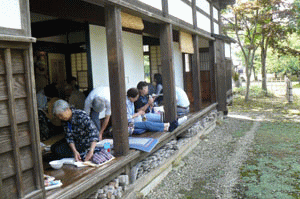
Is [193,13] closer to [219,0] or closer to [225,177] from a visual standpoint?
[219,0]

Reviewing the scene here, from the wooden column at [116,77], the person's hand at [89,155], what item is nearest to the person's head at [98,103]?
the wooden column at [116,77]

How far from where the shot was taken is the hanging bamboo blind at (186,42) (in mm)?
7811

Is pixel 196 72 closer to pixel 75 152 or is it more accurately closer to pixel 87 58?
pixel 87 58

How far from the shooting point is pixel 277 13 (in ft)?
54.7

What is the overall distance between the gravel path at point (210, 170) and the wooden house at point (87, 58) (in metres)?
1.10

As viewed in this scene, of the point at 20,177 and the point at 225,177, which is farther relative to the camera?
the point at 225,177

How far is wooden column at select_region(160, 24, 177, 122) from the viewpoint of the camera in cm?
638

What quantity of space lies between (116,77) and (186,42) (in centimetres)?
438

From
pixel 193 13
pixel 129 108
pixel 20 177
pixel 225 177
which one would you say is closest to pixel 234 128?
pixel 193 13

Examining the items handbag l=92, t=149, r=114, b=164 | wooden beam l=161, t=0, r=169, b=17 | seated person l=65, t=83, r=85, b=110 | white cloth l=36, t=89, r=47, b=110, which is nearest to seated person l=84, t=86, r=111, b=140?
seated person l=65, t=83, r=85, b=110

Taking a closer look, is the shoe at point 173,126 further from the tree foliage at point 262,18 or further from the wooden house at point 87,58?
the tree foliage at point 262,18

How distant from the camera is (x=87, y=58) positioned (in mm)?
6598

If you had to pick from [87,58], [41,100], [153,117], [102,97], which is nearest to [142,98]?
[153,117]

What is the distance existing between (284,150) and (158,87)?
13.3 feet
